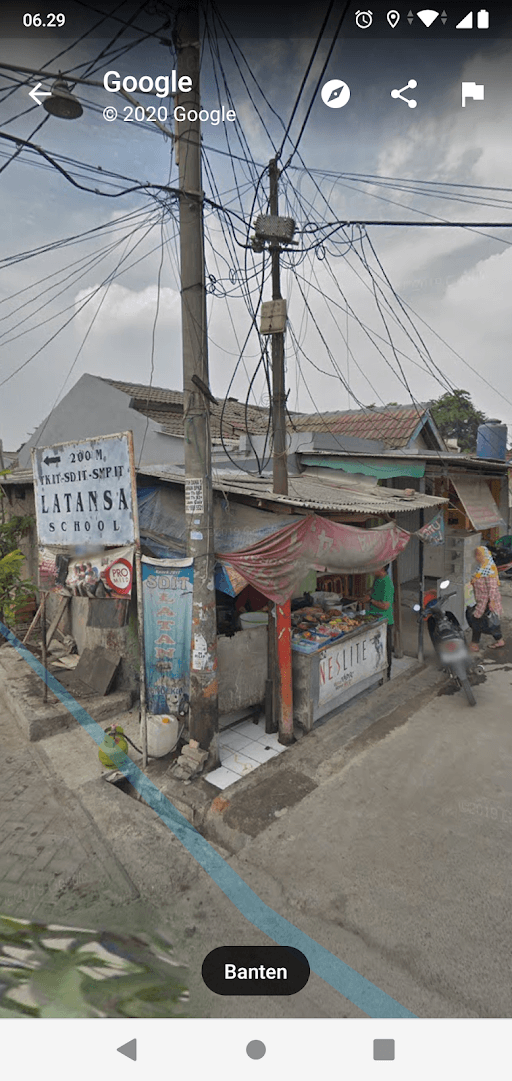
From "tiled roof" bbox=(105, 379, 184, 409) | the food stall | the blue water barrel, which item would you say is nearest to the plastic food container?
the food stall

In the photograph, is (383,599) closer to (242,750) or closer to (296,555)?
(296,555)

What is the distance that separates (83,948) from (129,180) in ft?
16.8

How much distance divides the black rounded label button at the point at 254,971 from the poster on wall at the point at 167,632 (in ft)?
11.6

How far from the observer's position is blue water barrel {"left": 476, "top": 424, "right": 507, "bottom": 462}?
45.2 feet

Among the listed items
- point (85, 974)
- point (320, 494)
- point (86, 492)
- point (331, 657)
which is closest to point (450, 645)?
point (331, 657)

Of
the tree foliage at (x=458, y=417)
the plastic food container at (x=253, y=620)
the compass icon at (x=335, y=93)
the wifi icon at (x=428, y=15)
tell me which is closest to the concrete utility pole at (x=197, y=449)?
the plastic food container at (x=253, y=620)

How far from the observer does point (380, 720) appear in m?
6.39

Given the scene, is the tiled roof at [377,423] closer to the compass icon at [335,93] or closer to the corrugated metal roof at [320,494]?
the corrugated metal roof at [320,494]

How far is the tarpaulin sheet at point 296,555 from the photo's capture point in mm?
5191

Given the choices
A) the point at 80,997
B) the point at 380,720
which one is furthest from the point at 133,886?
the point at 380,720

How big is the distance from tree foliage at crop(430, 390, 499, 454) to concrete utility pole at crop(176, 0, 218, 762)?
2591cm

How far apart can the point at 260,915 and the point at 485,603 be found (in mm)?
7075

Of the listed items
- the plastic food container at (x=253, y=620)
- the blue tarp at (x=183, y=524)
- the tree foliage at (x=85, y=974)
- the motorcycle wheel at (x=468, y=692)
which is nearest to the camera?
the tree foliage at (x=85, y=974)
